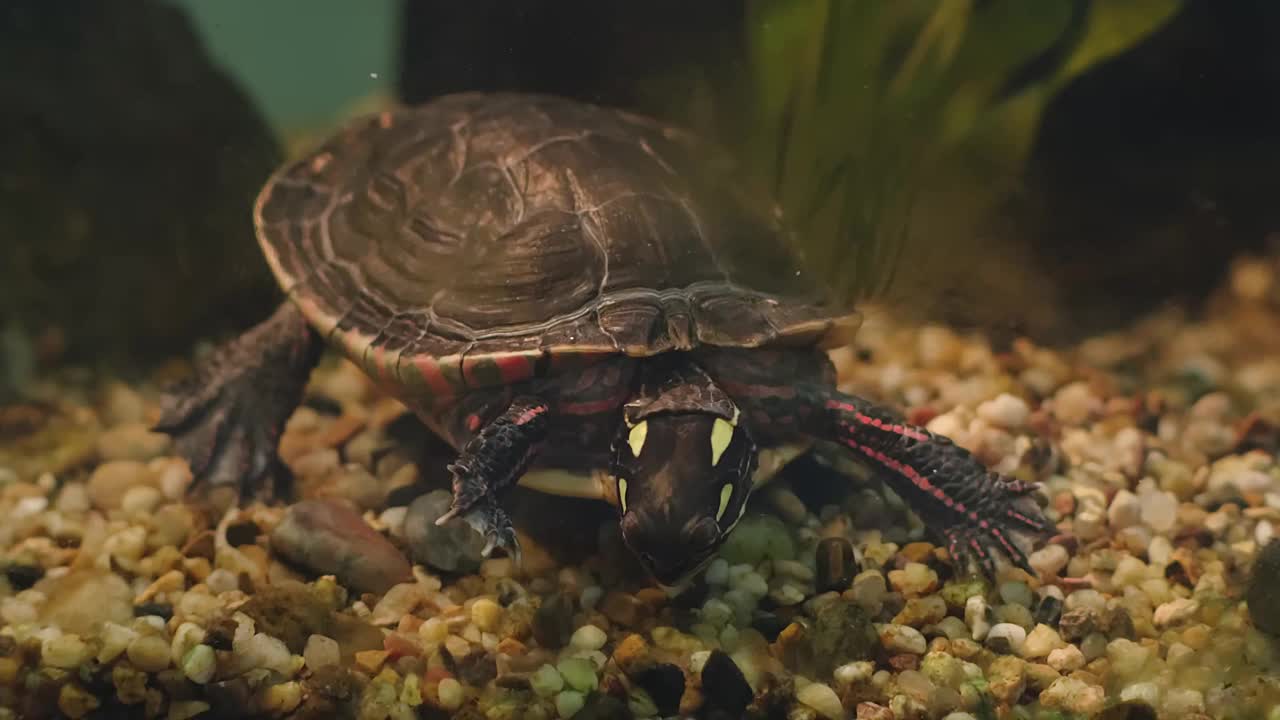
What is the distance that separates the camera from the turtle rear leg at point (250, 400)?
3166 mm

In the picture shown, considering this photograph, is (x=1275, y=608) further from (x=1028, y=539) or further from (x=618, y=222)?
(x=618, y=222)

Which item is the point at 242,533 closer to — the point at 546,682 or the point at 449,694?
the point at 449,694

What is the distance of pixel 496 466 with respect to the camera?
2.46m

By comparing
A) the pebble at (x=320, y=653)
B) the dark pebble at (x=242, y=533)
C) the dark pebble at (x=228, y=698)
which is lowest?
the dark pebble at (x=228, y=698)

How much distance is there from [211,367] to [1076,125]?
4.30 m

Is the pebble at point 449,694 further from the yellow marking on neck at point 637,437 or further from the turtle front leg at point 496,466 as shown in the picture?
the yellow marking on neck at point 637,437

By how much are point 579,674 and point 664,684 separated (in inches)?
8.2

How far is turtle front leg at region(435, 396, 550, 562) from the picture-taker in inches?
92.1

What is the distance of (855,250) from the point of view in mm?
2842

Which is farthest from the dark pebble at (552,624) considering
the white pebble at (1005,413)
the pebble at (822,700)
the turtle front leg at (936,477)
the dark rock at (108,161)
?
the dark rock at (108,161)

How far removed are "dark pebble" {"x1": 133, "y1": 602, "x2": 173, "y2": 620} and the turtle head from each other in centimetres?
130

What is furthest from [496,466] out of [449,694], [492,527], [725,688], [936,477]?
[936,477]

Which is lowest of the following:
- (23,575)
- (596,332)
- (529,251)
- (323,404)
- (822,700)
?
(23,575)

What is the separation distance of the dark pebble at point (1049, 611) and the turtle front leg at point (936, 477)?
20 centimetres
